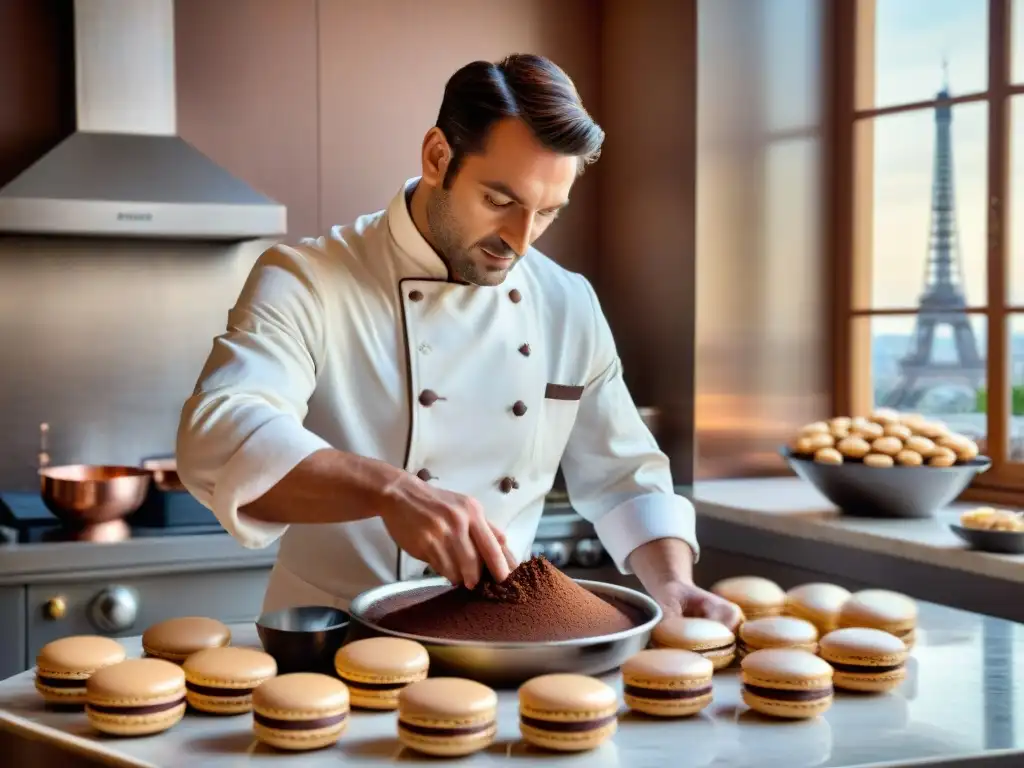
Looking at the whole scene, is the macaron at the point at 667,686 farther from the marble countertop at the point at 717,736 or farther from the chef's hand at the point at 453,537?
the chef's hand at the point at 453,537

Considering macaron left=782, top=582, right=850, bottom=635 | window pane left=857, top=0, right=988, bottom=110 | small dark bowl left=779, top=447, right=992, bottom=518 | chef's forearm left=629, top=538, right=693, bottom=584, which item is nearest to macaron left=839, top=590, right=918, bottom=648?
macaron left=782, top=582, right=850, bottom=635

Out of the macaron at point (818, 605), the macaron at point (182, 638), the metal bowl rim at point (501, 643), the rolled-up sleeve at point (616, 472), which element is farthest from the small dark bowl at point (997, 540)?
the macaron at point (182, 638)

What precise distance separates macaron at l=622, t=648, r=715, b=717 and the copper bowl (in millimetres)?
1766

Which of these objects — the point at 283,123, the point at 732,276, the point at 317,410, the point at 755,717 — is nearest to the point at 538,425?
the point at 317,410

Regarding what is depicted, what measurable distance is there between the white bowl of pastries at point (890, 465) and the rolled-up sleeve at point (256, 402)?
1.26 m

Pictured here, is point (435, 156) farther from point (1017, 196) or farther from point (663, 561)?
point (1017, 196)

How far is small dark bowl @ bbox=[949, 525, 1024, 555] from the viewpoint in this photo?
218 cm

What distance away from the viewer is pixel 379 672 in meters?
1.21

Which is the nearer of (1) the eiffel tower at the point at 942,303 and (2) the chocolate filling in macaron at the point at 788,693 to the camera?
(2) the chocolate filling in macaron at the point at 788,693

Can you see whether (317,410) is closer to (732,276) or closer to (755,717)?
(755,717)

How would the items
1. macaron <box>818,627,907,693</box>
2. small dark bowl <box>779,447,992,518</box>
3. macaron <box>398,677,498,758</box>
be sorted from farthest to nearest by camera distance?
small dark bowl <box>779,447,992,518</box> → macaron <box>818,627,907,693</box> → macaron <box>398,677,498,758</box>

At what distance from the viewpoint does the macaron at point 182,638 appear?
4.51 feet

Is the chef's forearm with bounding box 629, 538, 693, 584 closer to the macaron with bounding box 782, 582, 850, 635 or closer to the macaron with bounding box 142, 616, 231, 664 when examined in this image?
the macaron with bounding box 782, 582, 850, 635

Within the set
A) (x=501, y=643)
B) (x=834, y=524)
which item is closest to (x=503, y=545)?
(x=501, y=643)
